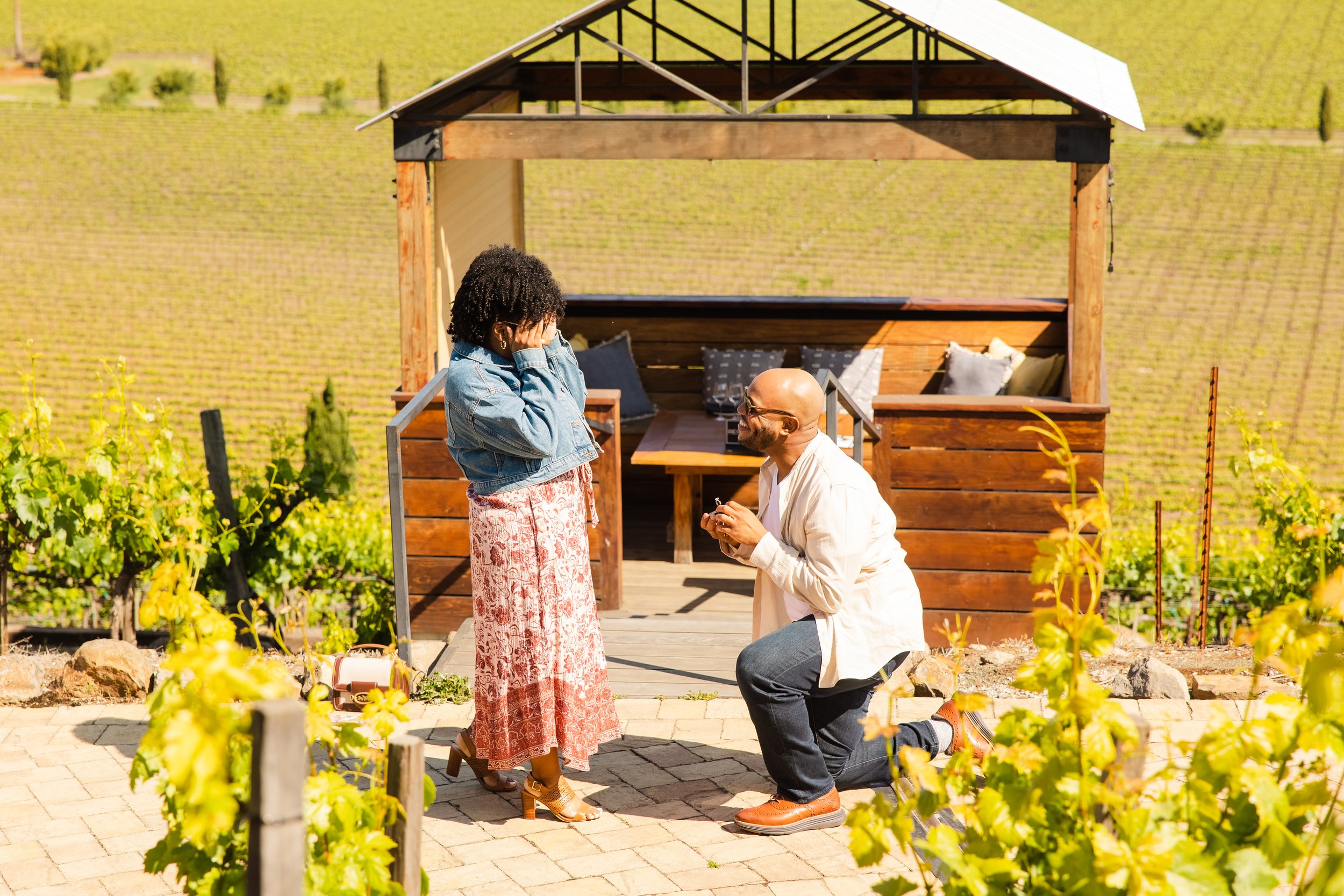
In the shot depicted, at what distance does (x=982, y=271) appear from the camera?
90.4 feet

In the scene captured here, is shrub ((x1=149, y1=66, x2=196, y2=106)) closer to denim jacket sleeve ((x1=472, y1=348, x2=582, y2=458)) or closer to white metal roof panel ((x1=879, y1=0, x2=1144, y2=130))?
white metal roof panel ((x1=879, y1=0, x2=1144, y2=130))

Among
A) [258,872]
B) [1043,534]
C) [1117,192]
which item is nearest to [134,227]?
[1117,192]

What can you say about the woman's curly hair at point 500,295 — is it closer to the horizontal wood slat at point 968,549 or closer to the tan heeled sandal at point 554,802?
the tan heeled sandal at point 554,802

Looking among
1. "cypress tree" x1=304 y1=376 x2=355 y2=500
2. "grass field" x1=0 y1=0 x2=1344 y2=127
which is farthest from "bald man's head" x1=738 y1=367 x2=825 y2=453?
"grass field" x1=0 y1=0 x2=1344 y2=127

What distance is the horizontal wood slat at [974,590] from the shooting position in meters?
6.03

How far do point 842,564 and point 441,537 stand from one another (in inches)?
115

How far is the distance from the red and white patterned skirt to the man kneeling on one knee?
45 cm

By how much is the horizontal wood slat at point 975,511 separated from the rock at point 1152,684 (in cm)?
98

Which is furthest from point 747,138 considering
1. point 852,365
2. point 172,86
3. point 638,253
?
point 172,86

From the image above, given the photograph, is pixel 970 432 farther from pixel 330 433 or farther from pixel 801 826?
pixel 330 433

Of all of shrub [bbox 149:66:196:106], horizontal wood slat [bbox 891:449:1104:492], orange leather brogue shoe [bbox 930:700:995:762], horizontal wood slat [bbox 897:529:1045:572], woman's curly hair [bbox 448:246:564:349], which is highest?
shrub [bbox 149:66:196:106]

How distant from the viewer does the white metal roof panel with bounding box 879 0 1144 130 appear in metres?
6.15

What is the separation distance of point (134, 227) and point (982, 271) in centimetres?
1874

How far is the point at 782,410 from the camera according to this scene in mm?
3557
